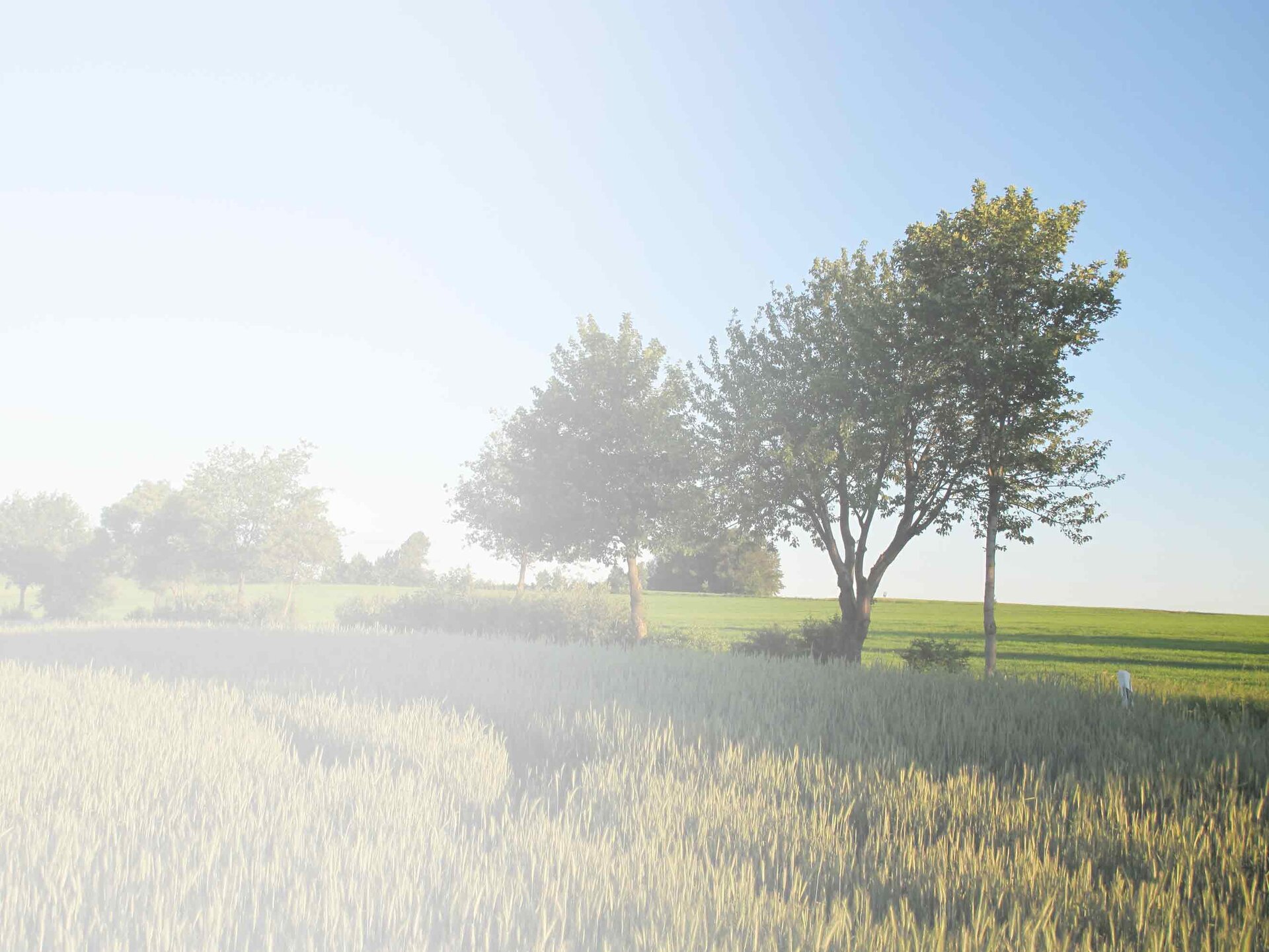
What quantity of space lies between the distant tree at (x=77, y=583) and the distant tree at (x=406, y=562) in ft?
119

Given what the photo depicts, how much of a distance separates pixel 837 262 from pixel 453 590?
22.4 meters

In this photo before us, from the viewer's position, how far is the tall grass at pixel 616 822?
153 inches

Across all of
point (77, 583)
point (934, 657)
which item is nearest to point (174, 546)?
point (77, 583)

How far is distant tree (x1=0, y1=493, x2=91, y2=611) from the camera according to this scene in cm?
5919

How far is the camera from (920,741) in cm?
874

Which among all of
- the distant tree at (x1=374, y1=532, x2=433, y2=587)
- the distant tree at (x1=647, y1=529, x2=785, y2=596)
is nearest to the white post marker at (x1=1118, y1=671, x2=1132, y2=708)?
the distant tree at (x1=647, y1=529, x2=785, y2=596)

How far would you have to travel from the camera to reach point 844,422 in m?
20.8

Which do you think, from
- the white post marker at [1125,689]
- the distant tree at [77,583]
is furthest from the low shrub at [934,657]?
the distant tree at [77,583]

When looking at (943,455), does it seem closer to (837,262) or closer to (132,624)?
(837,262)

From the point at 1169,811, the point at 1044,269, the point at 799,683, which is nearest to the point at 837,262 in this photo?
the point at 1044,269

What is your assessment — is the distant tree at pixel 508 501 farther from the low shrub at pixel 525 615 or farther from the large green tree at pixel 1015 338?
the large green tree at pixel 1015 338

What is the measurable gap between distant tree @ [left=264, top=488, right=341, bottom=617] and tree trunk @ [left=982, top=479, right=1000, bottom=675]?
120ft

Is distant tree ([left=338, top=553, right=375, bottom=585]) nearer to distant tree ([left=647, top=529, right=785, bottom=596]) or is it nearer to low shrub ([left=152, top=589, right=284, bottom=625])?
distant tree ([left=647, top=529, right=785, bottom=596])

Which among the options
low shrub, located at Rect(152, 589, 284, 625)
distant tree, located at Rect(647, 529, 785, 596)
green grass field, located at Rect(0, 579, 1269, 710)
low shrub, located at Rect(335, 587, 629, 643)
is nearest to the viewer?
green grass field, located at Rect(0, 579, 1269, 710)
